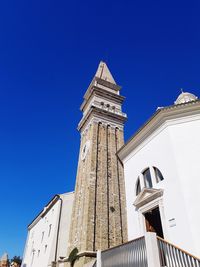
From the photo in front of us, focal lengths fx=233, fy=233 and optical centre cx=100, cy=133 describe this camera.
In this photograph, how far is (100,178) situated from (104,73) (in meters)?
20.6

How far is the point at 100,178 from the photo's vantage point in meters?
22.2

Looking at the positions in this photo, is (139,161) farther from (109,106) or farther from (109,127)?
(109,106)

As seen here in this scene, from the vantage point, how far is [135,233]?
10.9 metres

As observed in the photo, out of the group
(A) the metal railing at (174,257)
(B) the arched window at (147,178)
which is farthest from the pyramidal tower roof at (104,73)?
(A) the metal railing at (174,257)

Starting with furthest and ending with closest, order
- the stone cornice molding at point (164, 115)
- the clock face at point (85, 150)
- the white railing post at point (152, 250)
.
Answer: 1. the clock face at point (85, 150)
2. the stone cornice molding at point (164, 115)
3. the white railing post at point (152, 250)

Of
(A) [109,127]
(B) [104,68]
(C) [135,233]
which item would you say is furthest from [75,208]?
(B) [104,68]

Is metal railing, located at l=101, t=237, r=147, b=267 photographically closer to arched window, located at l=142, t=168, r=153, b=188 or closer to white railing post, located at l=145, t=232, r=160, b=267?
white railing post, located at l=145, t=232, r=160, b=267

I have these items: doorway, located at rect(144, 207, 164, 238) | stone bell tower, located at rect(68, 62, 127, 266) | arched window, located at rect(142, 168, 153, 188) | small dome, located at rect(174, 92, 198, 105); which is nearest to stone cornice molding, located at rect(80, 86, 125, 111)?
stone bell tower, located at rect(68, 62, 127, 266)

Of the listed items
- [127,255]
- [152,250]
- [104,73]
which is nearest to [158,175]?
[127,255]

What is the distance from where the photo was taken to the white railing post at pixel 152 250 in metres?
6.07

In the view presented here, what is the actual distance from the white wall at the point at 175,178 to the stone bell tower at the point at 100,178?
8.14 meters

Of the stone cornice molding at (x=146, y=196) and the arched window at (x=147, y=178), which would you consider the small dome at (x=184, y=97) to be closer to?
the arched window at (x=147, y=178)

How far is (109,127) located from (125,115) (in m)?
3.39

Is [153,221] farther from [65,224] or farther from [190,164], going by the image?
[65,224]
